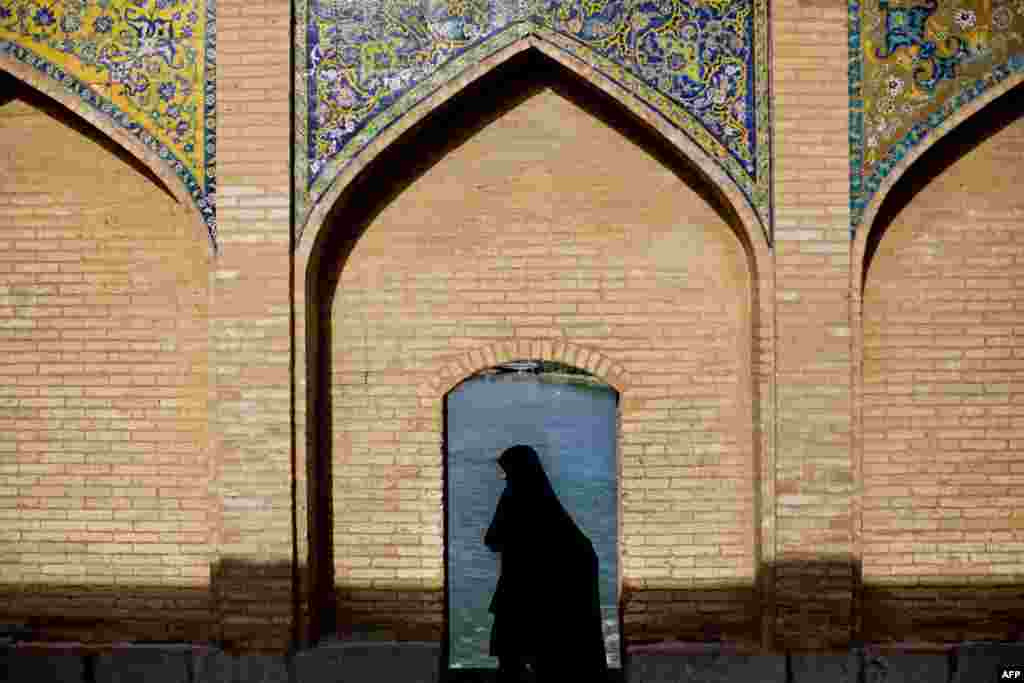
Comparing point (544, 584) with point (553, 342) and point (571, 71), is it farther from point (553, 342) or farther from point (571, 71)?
point (571, 71)

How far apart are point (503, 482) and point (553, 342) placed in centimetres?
786

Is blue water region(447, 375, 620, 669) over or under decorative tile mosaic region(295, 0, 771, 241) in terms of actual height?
under

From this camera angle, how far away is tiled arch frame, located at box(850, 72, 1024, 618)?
16.5 ft

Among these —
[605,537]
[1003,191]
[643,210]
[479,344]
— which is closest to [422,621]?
[479,344]

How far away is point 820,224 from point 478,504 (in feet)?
23.8

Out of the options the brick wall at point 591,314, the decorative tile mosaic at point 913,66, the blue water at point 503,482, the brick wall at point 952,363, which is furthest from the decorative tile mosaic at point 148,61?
the brick wall at point 952,363

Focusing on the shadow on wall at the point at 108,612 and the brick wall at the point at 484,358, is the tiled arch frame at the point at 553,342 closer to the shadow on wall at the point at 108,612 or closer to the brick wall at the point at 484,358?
the brick wall at the point at 484,358

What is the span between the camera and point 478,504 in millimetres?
11750

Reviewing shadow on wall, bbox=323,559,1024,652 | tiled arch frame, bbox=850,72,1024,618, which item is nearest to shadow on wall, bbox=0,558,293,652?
shadow on wall, bbox=323,559,1024,652

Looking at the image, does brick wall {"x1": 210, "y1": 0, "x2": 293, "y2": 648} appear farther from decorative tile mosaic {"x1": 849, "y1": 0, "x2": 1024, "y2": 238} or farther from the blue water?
decorative tile mosaic {"x1": 849, "y1": 0, "x2": 1024, "y2": 238}

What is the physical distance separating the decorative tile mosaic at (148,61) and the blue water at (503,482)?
7.28ft

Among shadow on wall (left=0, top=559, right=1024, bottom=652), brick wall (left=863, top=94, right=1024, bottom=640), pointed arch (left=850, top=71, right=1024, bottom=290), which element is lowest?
shadow on wall (left=0, top=559, right=1024, bottom=652)

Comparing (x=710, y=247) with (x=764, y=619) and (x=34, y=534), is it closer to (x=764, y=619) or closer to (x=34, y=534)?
(x=764, y=619)

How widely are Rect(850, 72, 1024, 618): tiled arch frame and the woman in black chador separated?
4.42ft
